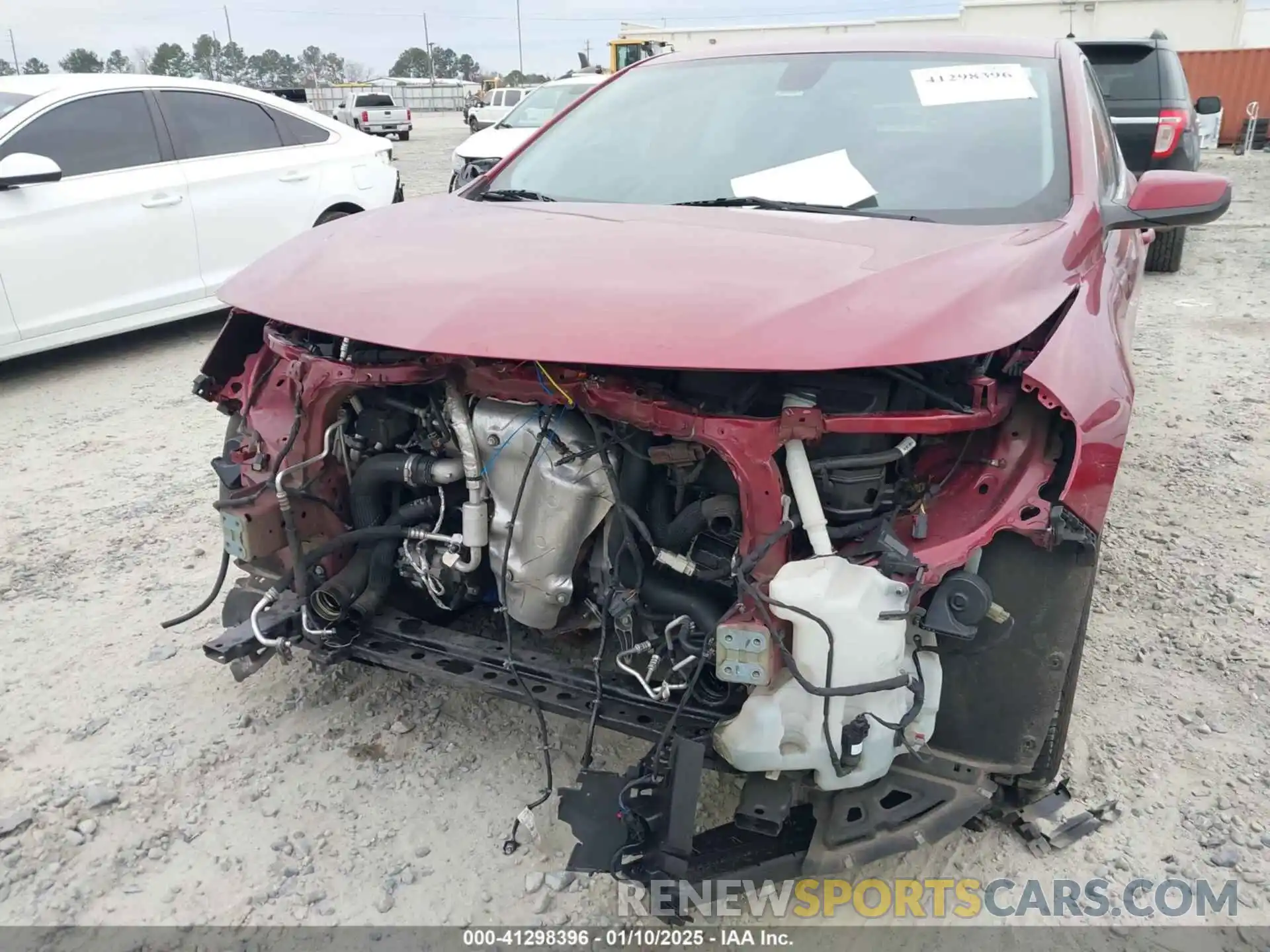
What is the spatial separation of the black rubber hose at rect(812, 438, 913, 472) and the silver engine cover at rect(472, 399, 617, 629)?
1.64ft

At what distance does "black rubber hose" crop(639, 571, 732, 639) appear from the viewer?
207 cm

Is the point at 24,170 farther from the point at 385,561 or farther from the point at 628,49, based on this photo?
the point at 628,49

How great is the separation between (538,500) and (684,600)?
0.41 meters

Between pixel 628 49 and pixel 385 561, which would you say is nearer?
pixel 385 561

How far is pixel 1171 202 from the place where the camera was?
2395mm

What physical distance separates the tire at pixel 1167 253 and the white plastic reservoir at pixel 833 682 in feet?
23.1

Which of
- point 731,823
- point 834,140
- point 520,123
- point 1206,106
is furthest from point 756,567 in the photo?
point 520,123

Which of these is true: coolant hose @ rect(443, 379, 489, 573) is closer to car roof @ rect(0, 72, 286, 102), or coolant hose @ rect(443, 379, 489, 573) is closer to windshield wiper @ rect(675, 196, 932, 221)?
windshield wiper @ rect(675, 196, 932, 221)

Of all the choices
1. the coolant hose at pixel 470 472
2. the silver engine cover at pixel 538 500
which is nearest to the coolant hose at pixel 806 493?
the silver engine cover at pixel 538 500

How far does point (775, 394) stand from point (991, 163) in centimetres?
110

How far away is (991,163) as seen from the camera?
8.29ft

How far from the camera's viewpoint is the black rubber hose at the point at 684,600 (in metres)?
2.07

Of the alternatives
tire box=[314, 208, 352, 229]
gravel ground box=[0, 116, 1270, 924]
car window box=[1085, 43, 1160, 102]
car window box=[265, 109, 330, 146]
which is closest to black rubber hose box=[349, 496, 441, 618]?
gravel ground box=[0, 116, 1270, 924]

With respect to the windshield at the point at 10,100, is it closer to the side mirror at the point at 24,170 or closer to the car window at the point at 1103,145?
the side mirror at the point at 24,170
